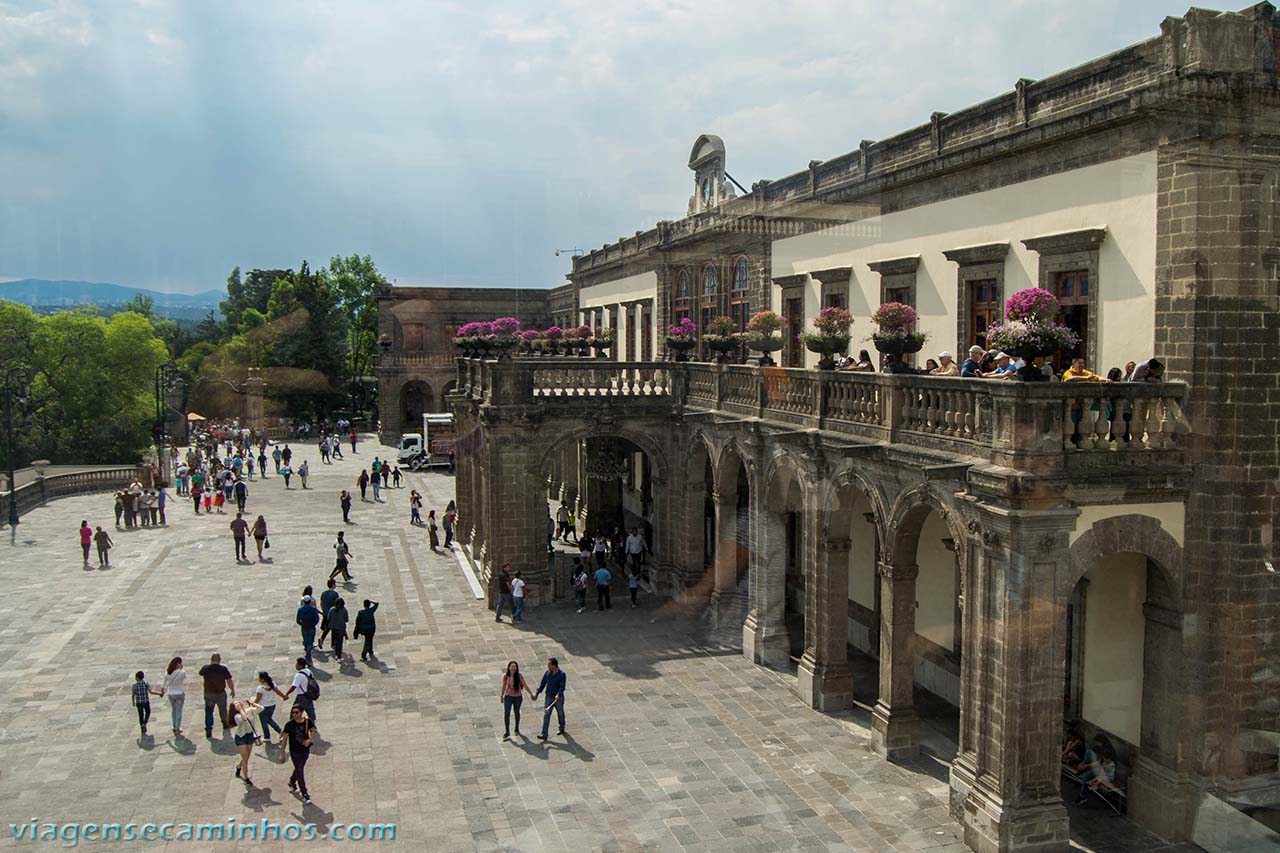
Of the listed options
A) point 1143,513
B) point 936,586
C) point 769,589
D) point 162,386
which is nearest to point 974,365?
point 1143,513

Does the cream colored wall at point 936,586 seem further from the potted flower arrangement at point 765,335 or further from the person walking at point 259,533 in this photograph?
the person walking at point 259,533

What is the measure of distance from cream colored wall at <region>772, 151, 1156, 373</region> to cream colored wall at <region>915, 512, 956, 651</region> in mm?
3405

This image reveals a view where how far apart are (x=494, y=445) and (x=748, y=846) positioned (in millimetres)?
13656

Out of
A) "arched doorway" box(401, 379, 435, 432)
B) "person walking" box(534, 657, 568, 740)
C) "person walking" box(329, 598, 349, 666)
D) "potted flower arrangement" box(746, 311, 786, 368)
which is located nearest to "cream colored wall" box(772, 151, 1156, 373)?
"potted flower arrangement" box(746, 311, 786, 368)

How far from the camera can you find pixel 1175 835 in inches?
514

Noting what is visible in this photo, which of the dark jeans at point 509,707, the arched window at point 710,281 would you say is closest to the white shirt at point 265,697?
the dark jeans at point 509,707

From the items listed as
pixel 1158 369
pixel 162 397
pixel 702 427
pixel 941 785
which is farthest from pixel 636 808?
pixel 162 397

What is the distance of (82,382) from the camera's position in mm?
61875

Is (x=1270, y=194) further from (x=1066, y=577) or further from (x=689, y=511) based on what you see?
(x=689, y=511)

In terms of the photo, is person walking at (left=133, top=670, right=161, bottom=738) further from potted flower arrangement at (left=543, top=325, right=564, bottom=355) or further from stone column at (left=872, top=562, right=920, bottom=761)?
potted flower arrangement at (left=543, top=325, right=564, bottom=355)

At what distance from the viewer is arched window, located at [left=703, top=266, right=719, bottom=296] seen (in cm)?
2902

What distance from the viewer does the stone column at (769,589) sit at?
66.2ft

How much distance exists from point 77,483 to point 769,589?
38.0 metres

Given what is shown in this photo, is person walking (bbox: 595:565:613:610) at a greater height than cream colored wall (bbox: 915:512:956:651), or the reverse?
cream colored wall (bbox: 915:512:956:651)
